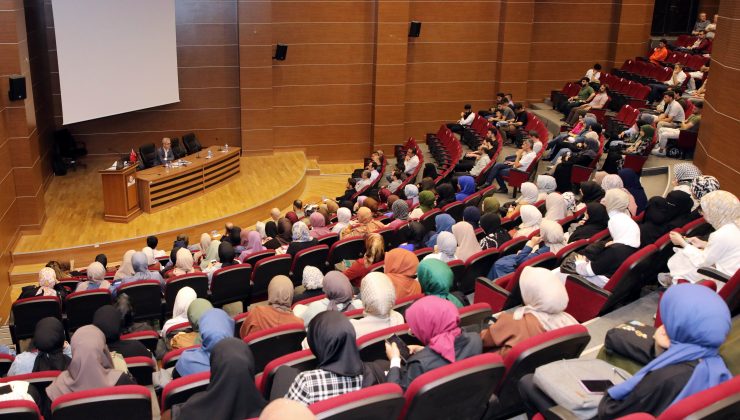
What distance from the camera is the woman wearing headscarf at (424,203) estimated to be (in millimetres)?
7664

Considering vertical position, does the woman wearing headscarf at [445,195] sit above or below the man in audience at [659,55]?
below

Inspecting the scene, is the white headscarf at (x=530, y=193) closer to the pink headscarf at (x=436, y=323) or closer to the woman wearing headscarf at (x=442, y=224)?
the woman wearing headscarf at (x=442, y=224)

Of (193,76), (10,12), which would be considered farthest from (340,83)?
(10,12)

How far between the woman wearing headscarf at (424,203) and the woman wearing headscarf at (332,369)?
15.8 ft

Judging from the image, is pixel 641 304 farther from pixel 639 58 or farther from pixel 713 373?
pixel 639 58

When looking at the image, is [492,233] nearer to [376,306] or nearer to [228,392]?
[376,306]

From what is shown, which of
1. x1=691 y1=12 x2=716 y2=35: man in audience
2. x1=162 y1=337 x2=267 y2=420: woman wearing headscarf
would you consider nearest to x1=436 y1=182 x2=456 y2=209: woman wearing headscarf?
x1=162 y1=337 x2=267 y2=420: woman wearing headscarf

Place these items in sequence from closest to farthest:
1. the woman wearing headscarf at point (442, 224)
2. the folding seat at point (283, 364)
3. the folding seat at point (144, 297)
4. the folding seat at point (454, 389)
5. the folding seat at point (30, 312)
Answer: the folding seat at point (454, 389)
the folding seat at point (283, 364)
the folding seat at point (30, 312)
the folding seat at point (144, 297)
the woman wearing headscarf at point (442, 224)

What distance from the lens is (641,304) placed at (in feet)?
14.2

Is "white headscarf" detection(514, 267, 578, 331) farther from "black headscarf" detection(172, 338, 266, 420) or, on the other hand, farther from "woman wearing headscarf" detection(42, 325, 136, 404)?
"woman wearing headscarf" detection(42, 325, 136, 404)

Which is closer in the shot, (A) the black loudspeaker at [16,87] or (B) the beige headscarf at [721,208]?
(B) the beige headscarf at [721,208]

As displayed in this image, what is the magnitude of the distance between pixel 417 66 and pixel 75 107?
6.89 meters

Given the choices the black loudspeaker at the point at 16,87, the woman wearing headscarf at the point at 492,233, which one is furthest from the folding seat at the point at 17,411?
the black loudspeaker at the point at 16,87

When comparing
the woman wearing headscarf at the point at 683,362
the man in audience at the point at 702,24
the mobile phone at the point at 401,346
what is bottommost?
the mobile phone at the point at 401,346
